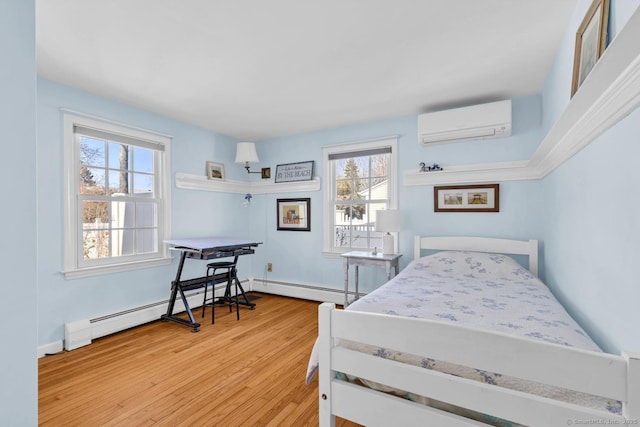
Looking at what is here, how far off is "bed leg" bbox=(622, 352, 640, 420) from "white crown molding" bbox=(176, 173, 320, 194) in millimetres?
3654

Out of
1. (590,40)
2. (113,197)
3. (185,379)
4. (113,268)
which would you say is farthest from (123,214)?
(590,40)

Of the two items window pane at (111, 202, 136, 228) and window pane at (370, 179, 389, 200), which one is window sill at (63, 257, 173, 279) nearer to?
window pane at (111, 202, 136, 228)

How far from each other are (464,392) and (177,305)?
137 inches

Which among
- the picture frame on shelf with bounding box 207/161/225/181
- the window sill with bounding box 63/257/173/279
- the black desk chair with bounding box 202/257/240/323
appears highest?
the picture frame on shelf with bounding box 207/161/225/181

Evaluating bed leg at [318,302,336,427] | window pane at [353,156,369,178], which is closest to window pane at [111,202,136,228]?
window pane at [353,156,369,178]

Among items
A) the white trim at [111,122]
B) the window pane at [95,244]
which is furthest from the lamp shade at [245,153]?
the window pane at [95,244]

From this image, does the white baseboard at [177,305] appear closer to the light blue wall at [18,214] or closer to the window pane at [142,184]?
the window pane at [142,184]

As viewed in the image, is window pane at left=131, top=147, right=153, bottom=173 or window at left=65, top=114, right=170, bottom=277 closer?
window at left=65, top=114, right=170, bottom=277

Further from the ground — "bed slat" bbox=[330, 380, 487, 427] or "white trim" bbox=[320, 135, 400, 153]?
"white trim" bbox=[320, 135, 400, 153]

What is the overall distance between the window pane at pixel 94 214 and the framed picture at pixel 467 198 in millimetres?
3555

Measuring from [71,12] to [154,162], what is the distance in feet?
6.58

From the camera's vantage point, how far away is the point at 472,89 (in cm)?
294

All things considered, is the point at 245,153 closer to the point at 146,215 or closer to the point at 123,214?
the point at 146,215

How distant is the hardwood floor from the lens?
6.04 feet
